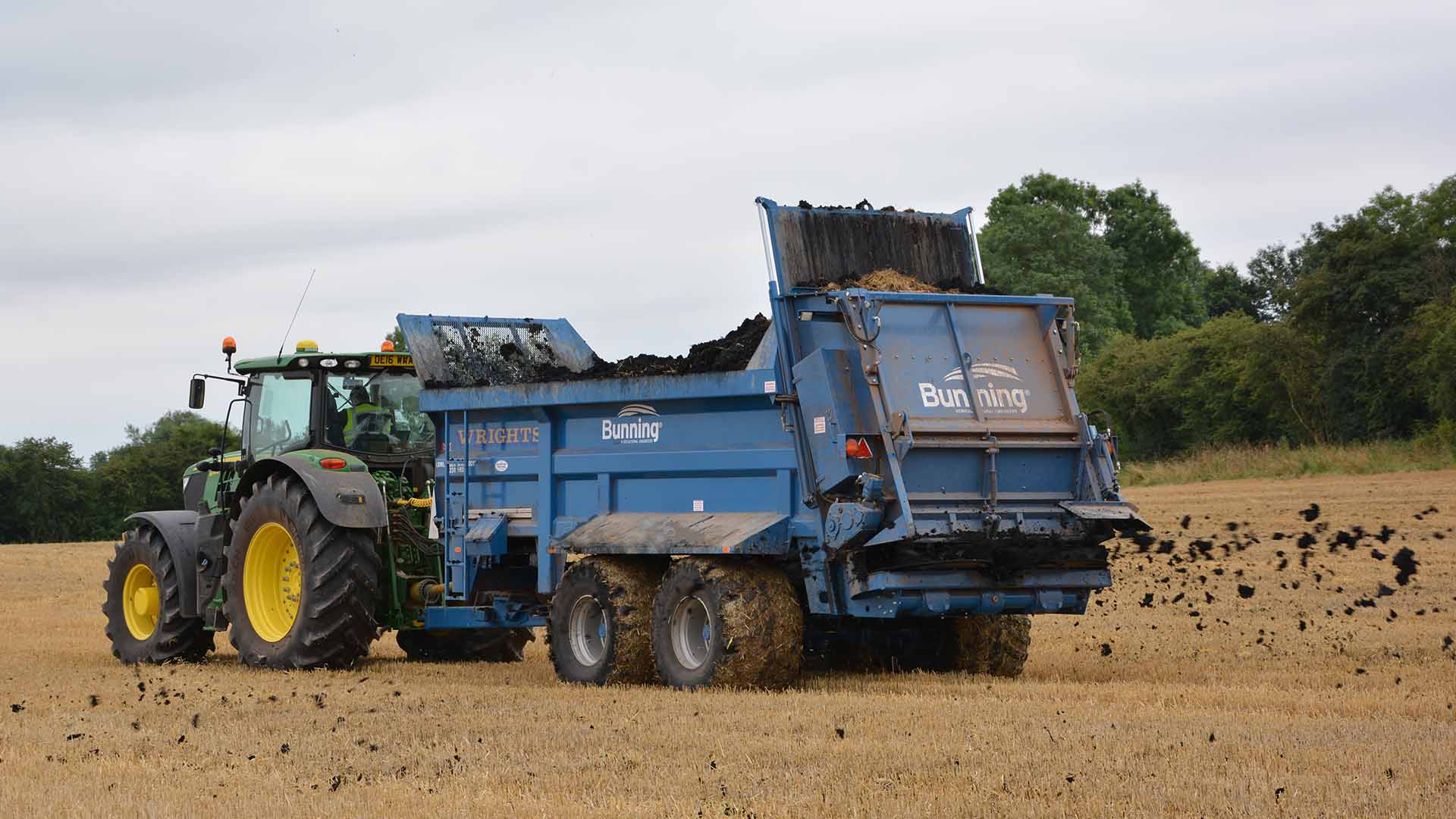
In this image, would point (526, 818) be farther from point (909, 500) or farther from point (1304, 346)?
point (1304, 346)

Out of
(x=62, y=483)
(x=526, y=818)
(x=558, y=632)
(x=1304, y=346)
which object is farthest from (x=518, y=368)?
(x=62, y=483)

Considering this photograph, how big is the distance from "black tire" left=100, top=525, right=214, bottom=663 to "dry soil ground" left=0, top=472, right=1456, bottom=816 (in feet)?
0.94

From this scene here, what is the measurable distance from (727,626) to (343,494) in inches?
150

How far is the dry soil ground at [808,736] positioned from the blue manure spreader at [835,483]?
1.65 feet

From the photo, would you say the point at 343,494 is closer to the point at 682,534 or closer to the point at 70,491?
the point at 682,534

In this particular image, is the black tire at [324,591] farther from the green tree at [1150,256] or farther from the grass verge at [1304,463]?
the green tree at [1150,256]

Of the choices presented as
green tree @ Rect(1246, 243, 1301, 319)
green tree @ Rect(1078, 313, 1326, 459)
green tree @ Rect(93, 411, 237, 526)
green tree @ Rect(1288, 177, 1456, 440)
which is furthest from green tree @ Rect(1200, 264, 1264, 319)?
green tree @ Rect(93, 411, 237, 526)

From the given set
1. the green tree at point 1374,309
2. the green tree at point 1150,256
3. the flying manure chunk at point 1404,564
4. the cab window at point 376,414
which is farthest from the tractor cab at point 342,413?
the green tree at point 1150,256

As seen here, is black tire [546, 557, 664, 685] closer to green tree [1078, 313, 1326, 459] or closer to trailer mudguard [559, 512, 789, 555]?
trailer mudguard [559, 512, 789, 555]

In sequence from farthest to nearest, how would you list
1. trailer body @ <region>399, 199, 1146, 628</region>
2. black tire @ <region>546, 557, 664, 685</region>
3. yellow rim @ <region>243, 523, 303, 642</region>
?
yellow rim @ <region>243, 523, 303, 642</region>
black tire @ <region>546, 557, 664, 685</region>
trailer body @ <region>399, 199, 1146, 628</region>

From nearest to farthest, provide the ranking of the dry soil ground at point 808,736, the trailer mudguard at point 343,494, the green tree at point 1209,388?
the dry soil ground at point 808,736
the trailer mudguard at point 343,494
the green tree at point 1209,388

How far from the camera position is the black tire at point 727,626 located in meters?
10.8

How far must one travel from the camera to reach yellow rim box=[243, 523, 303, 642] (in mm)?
13930

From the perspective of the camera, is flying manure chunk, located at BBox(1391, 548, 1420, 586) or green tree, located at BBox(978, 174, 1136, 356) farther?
green tree, located at BBox(978, 174, 1136, 356)
